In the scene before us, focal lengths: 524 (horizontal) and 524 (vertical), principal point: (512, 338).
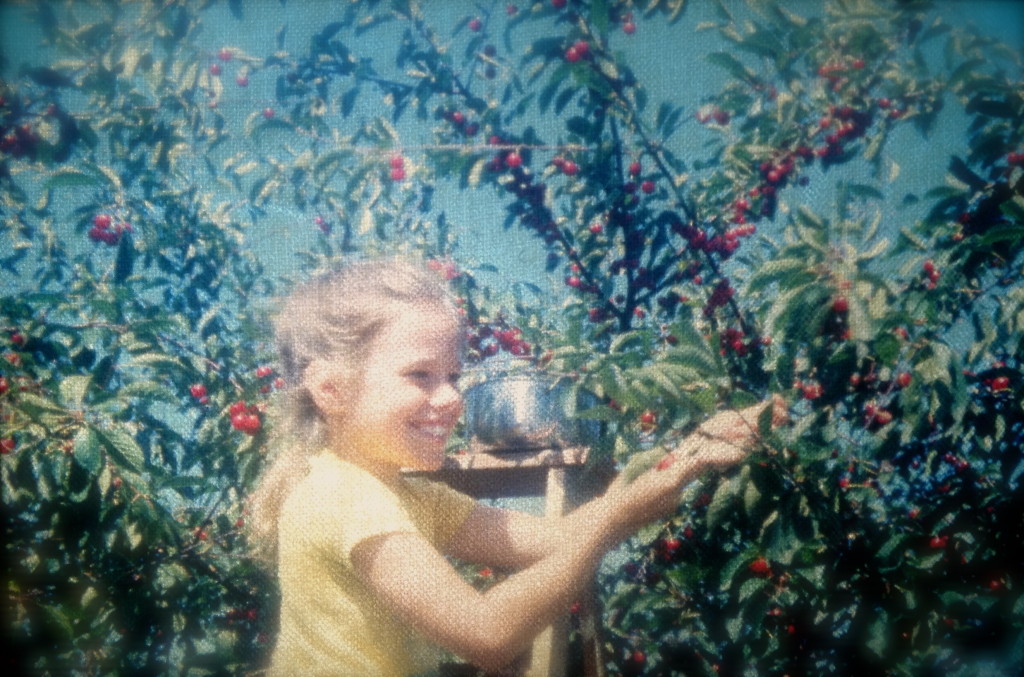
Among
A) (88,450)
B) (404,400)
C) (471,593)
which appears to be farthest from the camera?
(88,450)

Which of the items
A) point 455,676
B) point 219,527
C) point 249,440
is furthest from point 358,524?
point 219,527

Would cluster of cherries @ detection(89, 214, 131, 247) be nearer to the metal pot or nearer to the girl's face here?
the metal pot

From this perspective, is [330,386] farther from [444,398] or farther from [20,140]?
[20,140]

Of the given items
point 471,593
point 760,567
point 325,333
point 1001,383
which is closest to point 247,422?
point 325,333

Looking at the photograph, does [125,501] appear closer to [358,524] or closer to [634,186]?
[358,524]

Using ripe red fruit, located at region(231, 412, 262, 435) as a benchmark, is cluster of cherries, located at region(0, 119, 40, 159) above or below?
above

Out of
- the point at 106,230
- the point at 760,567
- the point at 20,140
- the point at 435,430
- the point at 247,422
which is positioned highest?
the point at 20,140

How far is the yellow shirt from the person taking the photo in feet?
2.56

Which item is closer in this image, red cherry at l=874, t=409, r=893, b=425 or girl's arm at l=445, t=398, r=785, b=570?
girl's arm at l=445, t=398, r=785, b=570

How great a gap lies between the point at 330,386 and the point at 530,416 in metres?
0.56

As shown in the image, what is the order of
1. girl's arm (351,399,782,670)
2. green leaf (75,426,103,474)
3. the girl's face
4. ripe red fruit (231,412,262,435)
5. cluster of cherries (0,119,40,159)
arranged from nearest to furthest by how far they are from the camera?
girl's arm (351,399,782,670), the girl's face, green leaf (75,426,103,474), cluster of cherries (0,119,40,159), ripe red fruit (231,412,262,435)

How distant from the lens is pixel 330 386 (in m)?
0.94

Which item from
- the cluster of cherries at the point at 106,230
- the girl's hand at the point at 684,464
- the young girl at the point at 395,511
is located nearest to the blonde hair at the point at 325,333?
the young girl at the point at 395,511

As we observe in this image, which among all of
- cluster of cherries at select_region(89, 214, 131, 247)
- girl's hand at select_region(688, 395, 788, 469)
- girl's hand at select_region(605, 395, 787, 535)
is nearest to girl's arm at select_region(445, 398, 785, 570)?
girl's hand at select_region(605, 395, 787, 535)
